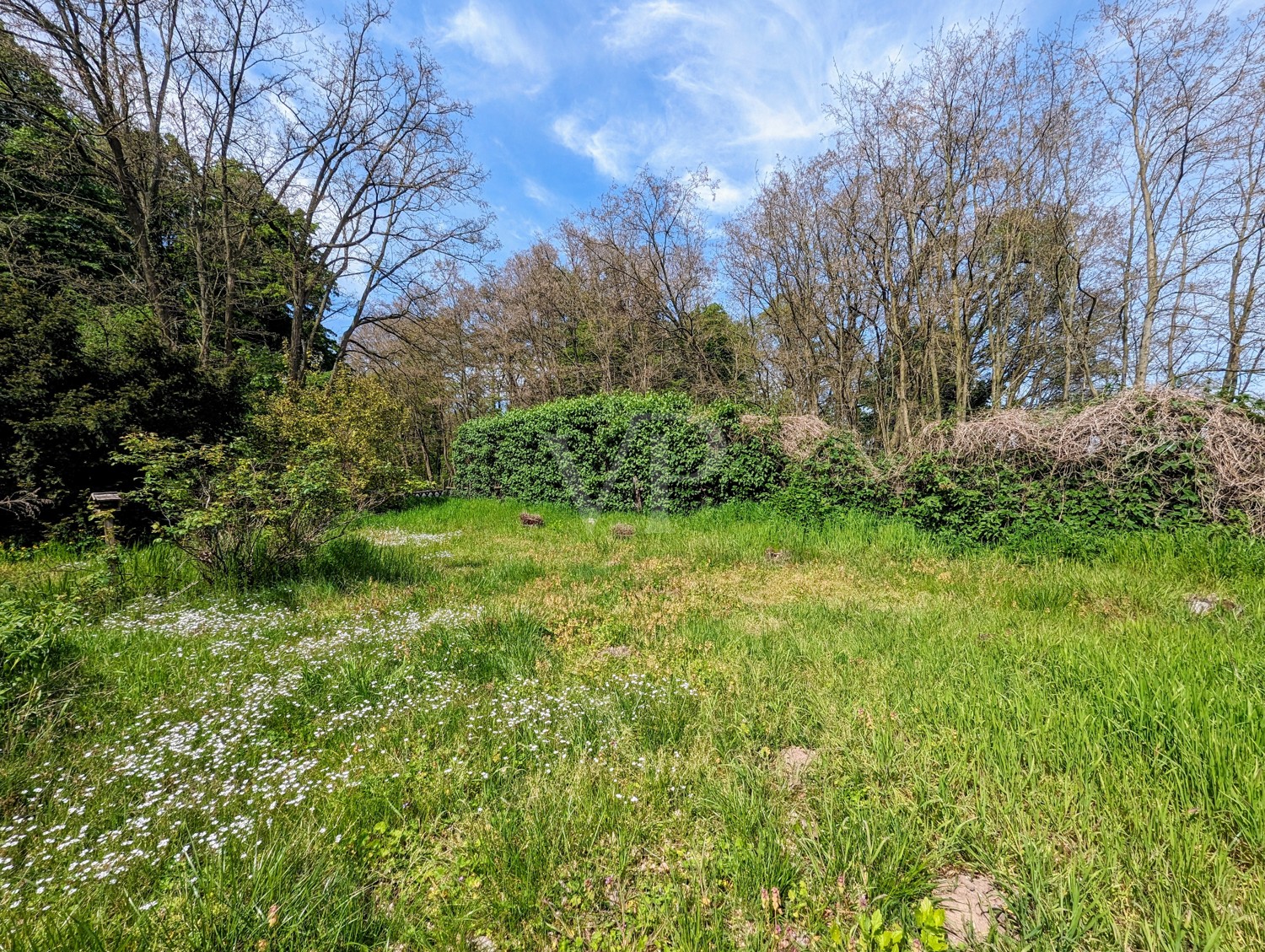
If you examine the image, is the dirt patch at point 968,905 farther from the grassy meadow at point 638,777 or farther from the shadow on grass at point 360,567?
the shadow on grass at point 360,567

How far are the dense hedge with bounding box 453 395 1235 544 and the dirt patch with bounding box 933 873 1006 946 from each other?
5.68 m

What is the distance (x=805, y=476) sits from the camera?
793cm

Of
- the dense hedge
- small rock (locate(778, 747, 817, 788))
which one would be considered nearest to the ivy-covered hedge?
the dense hedge

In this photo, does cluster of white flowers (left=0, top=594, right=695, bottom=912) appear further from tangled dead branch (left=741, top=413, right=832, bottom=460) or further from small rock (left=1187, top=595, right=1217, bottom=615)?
tangled dead branch (left=741, top=413, right=832, bottom=460)

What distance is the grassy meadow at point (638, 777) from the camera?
1.46 meters

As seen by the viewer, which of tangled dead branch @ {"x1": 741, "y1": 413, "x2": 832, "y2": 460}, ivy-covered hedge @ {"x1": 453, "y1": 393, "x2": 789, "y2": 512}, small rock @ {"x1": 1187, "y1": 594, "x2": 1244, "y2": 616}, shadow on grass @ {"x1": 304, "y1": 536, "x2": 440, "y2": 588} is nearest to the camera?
small rock @ {"x1": 1187, "y1": 594, "x2": 1244, "y2": 616}

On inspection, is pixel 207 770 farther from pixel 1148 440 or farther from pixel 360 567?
pixel 1148 440

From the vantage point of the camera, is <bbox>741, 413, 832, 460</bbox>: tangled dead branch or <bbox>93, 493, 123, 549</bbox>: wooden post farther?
<bbox>741, 413, 832, 460</bbox>: tangled dead branch

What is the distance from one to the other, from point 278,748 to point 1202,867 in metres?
3.74

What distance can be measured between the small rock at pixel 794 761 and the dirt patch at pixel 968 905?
61 cm

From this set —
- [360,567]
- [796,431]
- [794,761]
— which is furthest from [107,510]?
[796,431]

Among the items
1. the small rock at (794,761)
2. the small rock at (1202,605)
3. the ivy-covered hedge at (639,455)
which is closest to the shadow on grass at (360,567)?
the small rock at (794,761)

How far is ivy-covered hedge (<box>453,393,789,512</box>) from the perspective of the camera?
872cm

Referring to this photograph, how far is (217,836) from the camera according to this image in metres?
1.75
